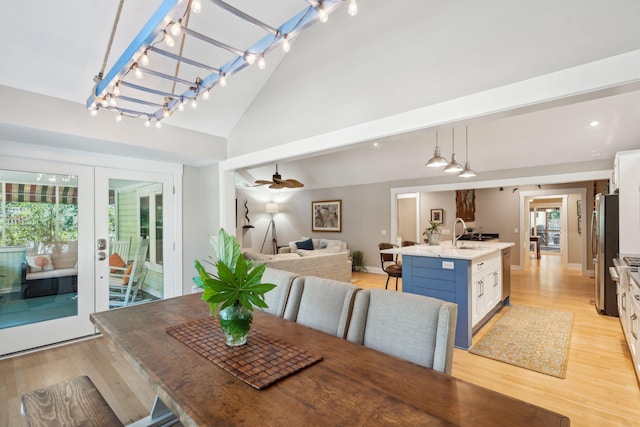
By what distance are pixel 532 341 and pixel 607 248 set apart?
1855 millimetres

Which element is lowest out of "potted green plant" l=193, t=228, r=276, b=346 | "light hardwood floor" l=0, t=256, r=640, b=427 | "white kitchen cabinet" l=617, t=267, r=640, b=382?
"light hardwood floor" l=0, t=256, r=640, b=427

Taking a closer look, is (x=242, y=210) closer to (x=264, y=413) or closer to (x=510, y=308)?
(x=510, y=308)

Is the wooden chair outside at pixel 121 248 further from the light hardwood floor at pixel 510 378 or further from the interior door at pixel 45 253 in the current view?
the light hardwood floor at pixel 510 378

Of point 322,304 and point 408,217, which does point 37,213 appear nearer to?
point 322,304

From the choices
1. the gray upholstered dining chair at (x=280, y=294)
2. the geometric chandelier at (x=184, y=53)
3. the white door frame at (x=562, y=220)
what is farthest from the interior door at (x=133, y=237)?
the white door frame at (x=562, y=220)

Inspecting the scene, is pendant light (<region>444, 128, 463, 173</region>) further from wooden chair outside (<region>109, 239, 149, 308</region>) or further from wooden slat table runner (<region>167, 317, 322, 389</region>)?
wooden chair outside (<region>109, 239, 149, 308</region>)

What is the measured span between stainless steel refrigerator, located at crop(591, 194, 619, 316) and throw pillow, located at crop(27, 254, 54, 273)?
6545 mm

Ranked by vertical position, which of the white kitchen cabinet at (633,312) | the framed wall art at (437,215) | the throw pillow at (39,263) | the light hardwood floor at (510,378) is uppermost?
the framed wall art at (437,215)

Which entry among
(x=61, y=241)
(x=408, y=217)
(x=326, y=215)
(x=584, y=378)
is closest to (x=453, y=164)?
(x=584, y=378)

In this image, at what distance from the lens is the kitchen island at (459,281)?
3170 millimetres

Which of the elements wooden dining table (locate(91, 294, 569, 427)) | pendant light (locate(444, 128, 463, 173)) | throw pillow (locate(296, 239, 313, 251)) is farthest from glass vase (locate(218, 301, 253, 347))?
throw pillow (locate(296, 239, 313, 251))

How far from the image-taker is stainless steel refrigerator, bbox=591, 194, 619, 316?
393 centimetres

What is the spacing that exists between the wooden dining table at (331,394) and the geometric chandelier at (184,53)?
1.42m

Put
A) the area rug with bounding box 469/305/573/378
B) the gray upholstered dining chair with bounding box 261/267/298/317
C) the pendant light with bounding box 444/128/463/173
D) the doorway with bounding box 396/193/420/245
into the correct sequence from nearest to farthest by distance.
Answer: the gray upholstered dining chair with bounding box 261/267/298/317 < the area rug with bounding box 469/305/573/378 < the pendant light with bounding box 444/128/463/173 < the doorway with bounding box 396/193/420/245
